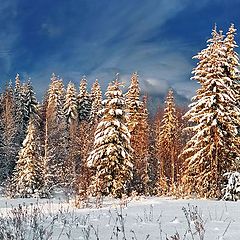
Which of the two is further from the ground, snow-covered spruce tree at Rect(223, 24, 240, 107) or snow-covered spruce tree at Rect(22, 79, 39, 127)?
snow-covered spruce tree at Rect(22, 79, 39, 127)

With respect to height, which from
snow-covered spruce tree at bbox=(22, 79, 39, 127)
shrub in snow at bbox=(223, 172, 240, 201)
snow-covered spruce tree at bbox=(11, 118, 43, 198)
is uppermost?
snow-covered spruce tree at bbox=(22, 79, 39, 127)

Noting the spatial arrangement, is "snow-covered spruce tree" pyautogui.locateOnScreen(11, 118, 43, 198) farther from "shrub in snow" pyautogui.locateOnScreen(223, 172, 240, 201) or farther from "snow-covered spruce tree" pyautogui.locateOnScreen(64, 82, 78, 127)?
"snow-covered spruce tree" pyautogui.locateOnScreen(64, 82, 78, 127)

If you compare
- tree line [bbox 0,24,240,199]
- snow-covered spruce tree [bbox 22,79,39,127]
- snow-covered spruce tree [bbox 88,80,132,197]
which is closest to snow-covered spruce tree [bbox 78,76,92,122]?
snow-covered spruce tree [bbox 22,79,39,127]

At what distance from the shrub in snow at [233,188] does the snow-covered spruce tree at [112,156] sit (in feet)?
25.6

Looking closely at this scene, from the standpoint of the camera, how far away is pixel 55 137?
46.3 meters

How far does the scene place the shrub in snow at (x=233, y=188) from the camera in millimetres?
18906

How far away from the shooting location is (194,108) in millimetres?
22109

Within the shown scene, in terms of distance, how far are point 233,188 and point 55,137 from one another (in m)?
30.4

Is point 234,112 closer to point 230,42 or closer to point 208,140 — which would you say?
point 208,140

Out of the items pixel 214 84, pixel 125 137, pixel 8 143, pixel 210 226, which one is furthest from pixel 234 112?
pixel 8 143

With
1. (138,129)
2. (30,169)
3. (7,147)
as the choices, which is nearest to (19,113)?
(7,147)

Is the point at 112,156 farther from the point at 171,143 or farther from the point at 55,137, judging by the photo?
the point at 55,137

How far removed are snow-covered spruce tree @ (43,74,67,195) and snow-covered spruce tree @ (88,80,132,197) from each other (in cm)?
774

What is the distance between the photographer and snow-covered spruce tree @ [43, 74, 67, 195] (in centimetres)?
3684
